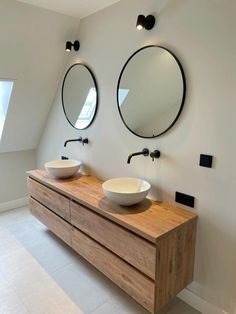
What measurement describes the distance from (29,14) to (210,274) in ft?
9.14

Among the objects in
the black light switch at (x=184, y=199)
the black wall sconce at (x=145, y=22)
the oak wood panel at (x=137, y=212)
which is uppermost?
the black wall sconce at (x=145, y=22)

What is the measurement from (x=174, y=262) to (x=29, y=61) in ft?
8.33

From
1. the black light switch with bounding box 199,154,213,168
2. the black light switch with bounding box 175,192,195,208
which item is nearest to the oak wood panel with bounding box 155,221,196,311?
the black light switch with bounding box 175,192,195,208

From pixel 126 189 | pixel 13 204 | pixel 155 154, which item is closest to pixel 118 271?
pixel 126 189

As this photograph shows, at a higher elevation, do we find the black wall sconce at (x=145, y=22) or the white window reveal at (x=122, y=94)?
the black wall sconce at (x=145, y=22)

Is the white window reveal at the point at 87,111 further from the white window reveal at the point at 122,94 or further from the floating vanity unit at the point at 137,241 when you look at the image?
the floating vanity unit at the point at 137,241

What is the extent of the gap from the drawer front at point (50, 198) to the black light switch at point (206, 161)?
1.29 m

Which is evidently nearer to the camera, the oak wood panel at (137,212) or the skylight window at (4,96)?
the oak wood panel at (137,212)

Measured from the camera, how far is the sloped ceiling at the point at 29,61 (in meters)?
Result: 2.36

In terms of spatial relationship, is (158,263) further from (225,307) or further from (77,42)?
(77,42)

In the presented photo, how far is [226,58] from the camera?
5.17 ft

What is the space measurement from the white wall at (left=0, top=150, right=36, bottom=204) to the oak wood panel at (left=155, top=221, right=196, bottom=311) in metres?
2.85

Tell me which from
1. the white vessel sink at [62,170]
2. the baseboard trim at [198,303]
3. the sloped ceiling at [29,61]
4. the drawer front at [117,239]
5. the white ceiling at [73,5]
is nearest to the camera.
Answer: the drawer front at [117,239]

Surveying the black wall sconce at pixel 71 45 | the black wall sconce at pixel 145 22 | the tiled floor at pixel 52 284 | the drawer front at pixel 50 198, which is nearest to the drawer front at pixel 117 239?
the drawer front at pixel 50 198
